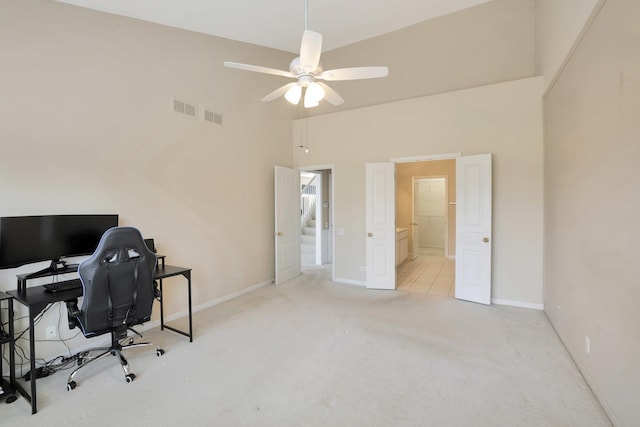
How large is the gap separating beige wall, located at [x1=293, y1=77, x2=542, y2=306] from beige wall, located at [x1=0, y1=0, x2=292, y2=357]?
1.45 metres

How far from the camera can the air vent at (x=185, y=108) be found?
3.72 metres

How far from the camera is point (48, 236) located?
2535 millimetres

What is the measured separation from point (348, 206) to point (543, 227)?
2923 millimetres

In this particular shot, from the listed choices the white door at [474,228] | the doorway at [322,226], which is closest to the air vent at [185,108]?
the doorway at [322,226]

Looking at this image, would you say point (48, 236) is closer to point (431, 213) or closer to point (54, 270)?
point (54, 270)

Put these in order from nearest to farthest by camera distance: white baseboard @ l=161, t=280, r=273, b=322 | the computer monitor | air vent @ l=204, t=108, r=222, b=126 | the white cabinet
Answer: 1. the computer monitor
2. white baseboard @ l=161, t=280, r=273, b=322
3. air vent @ l=204, t=108, r=222, b=126
4. the white cabinet

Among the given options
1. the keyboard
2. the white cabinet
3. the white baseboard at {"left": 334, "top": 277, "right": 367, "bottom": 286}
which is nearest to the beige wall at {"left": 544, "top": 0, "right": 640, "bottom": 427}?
the white baseboard at {"left": 334, "top": 277, "right": 367, "bottom": 286}

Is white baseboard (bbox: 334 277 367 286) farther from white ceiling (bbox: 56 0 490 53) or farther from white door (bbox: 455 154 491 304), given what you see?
white ceiling (bbox: 56 0 490 53)

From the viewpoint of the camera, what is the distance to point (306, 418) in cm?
200

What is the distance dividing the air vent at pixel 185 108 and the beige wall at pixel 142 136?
9 cm

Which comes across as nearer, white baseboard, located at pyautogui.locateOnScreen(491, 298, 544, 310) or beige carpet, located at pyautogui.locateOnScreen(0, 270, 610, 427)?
beige carpet, located at pyautogui.locateOnScreen(0, 270, 610, 427)

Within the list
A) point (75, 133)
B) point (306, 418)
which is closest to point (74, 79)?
point (75, 133)

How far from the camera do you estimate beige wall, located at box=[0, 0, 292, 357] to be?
255 cm

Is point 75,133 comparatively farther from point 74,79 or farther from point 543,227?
point 543,227
